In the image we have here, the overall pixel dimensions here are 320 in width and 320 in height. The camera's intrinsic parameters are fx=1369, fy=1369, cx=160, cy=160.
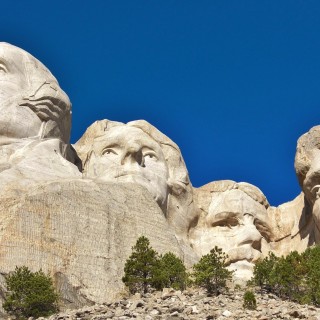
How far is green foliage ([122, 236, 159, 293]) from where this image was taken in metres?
31.0

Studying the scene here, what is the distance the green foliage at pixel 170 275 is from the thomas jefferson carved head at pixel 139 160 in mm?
7834

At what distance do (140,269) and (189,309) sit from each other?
5768mm

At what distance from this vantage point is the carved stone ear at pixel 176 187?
141ft

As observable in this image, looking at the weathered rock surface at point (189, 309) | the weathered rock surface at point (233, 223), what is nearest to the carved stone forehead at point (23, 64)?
the weathered rock surface at point (233, 223)

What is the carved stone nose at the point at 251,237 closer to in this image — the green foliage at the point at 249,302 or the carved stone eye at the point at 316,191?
the carved stone eye at the point at 316,191

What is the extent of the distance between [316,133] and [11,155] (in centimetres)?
988

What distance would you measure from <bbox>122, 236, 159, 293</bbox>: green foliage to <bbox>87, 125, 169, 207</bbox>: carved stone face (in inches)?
315

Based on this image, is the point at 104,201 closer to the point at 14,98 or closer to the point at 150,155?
the point at 14,98

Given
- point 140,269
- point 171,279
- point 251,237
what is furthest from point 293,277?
point 251,237

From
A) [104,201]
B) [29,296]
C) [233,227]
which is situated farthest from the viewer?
[233,227]

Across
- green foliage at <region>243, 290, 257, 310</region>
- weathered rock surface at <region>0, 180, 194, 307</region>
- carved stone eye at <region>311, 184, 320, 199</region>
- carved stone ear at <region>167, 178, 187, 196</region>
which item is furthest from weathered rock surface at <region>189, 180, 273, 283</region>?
green foliage at <region>243, 290, 257, 310</region>

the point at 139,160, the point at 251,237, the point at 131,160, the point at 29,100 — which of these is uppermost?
the point at 29,100

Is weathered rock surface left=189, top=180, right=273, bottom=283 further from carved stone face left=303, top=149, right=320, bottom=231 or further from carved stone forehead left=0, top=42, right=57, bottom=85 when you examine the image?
carved stone forehead left=0, top=42, right=57, bottom=85

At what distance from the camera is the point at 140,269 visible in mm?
31500
